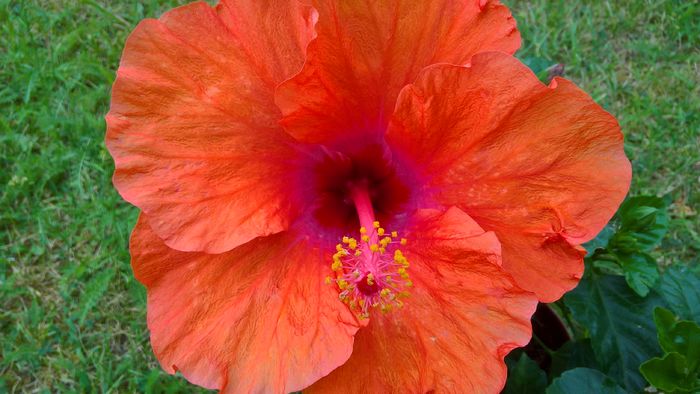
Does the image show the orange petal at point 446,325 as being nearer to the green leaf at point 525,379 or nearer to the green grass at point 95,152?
the green leaf at point 525,379

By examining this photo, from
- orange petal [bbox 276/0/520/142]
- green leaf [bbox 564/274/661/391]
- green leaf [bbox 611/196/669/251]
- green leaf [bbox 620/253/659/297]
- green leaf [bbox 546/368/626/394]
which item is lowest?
green leaf [bbox 564/274/661/391]

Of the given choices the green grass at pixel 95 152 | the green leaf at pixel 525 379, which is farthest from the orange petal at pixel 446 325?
the green grass at pixel 95 152

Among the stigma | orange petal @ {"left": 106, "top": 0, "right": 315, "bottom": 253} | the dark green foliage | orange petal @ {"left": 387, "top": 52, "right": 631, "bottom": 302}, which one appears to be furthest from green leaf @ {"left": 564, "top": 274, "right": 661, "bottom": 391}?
orange petal @ {"left": 106, "top": 0, "right": 315, "bottom": 253}

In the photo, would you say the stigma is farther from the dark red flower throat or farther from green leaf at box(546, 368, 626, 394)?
green leaf at box(546, 368, 626, 394)

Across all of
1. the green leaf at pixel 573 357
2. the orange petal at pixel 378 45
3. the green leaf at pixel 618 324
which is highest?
the orange petal at pixel 378 45

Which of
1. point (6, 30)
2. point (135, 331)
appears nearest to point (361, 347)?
point (135, 331)

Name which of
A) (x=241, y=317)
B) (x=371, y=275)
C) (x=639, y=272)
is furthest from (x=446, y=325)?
(x=639, y=272)
